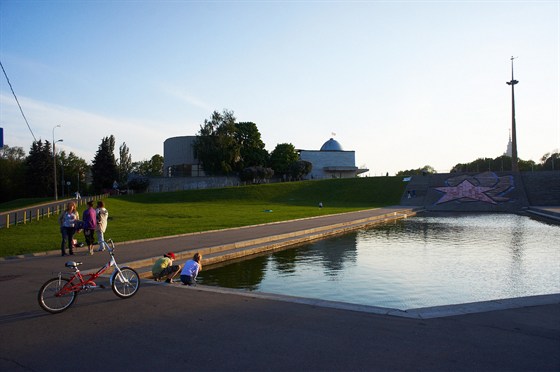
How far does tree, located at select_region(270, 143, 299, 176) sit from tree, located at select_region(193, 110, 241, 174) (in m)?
10.5

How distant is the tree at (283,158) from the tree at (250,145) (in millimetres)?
1891

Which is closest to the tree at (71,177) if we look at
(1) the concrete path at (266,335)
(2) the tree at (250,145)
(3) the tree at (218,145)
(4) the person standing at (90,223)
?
(3) the tree at (218,145)

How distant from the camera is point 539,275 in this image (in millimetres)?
11781

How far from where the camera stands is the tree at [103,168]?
71.4m

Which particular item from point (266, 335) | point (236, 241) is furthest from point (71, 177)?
point (266, 335)

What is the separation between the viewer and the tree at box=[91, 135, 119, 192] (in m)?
71.4

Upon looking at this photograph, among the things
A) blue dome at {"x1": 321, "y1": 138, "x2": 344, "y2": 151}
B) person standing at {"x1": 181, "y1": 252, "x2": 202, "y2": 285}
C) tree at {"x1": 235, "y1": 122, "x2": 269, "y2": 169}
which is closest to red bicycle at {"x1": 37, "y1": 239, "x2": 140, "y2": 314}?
person standing at {"x1": 181, "y1": 252, "x2": 202, "y2": 285}

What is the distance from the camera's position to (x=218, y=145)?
240ft

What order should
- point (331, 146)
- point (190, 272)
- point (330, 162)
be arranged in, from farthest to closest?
point (331, 146) → point (330, 162) → point (190, 272)

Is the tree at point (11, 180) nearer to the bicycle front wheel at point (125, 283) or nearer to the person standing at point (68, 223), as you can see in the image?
the person standing at point (68, 223)

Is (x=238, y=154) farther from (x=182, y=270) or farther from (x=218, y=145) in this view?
(x=182, y=270)

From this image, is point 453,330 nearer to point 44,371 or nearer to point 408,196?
point 44,371

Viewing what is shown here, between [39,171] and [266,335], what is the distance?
74.5 metres

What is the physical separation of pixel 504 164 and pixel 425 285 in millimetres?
87099
